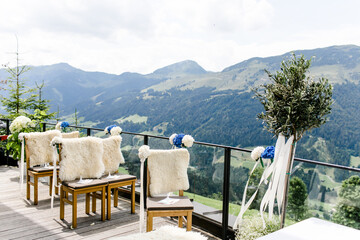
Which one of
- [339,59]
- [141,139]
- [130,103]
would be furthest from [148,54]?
[141,139]

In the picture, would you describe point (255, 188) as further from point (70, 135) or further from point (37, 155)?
point (37, 155)

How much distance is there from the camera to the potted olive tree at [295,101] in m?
2.28

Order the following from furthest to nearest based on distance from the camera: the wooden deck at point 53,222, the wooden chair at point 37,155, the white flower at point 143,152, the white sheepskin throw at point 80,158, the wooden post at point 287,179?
1. the wooden chair at point 37,155
2. the white sheepskin throw at point 80,158
3. the wooden deck at point 53,222
4. the white flower at point 143,152
5. the wooden post at point 287,179

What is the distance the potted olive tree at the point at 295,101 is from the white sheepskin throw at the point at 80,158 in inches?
85.8

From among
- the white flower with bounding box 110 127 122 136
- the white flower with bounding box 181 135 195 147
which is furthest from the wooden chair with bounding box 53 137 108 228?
the white flower with bounding box 181 135 195 147

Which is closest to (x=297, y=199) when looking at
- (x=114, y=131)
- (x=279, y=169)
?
(x=279, y=169)

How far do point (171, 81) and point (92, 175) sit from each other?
80.2 metres

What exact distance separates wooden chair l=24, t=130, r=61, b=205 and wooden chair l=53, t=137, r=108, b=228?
806 mm

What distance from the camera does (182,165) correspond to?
304cm

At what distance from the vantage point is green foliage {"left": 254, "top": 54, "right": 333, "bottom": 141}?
227 cm

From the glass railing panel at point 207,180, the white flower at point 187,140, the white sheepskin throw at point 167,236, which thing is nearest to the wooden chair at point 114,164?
the glass railing panel at point 207,180

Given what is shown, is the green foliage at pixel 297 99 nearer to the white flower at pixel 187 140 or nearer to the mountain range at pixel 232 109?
the white flower at pixel 187 140

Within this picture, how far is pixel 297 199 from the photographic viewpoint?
256cm

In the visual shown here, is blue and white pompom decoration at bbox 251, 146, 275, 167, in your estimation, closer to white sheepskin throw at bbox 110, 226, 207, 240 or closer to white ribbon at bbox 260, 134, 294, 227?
white ribbon at bbox 260, 134, 294, 227
